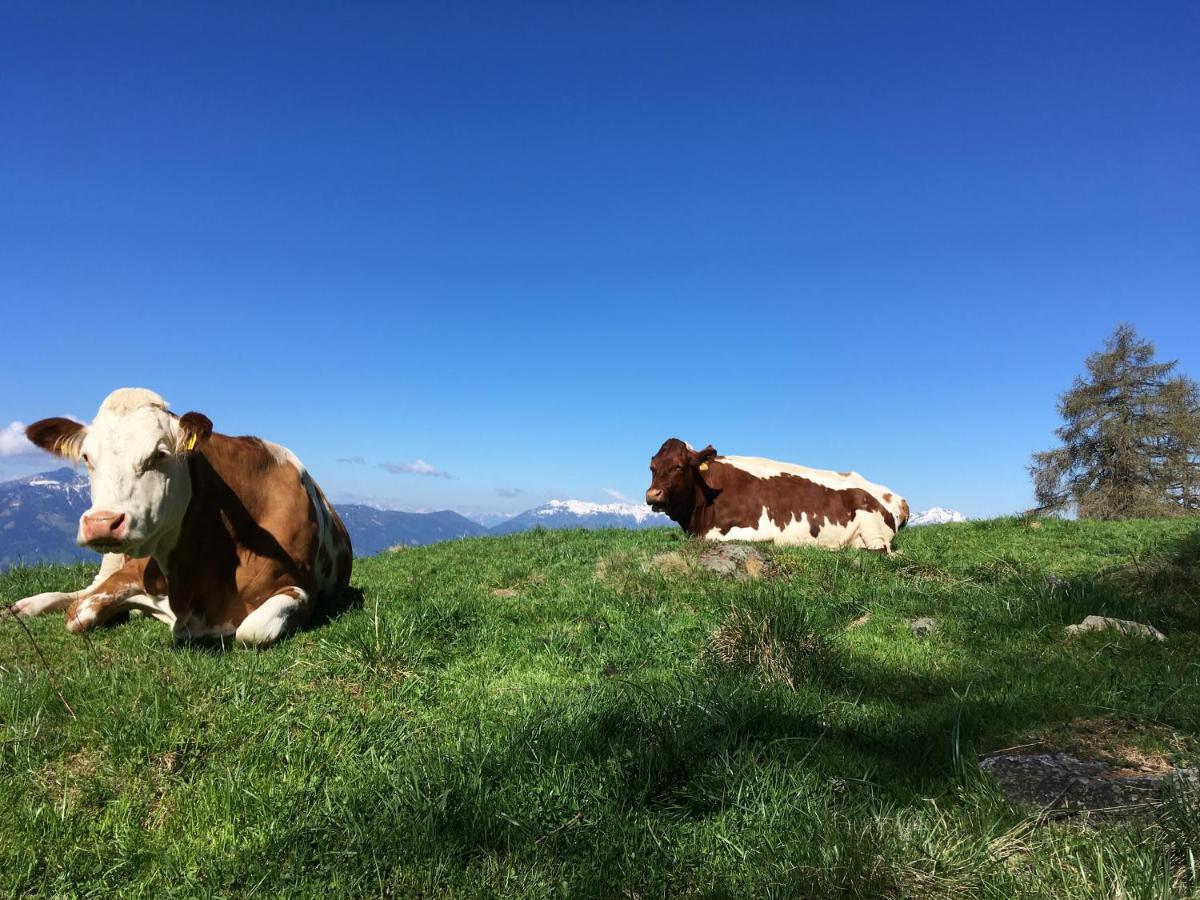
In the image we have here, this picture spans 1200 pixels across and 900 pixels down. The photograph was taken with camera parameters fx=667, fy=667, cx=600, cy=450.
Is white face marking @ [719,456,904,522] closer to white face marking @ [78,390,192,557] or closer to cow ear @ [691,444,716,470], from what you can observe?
cow ear @ [691,444,716,470]

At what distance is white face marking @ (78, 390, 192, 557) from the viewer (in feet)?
14.0

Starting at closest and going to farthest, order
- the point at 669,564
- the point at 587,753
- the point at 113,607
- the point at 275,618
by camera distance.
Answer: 1. the point at 587,753
2. the point at 275,618
3. the point at 113,607
4. the point at 669,564

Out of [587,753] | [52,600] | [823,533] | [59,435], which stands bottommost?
[52,600]

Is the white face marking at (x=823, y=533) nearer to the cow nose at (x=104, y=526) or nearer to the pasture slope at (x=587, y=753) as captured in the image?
the pasture slope at (x=587, y=753)

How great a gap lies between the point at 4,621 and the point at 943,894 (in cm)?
725

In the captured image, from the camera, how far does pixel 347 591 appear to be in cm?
678

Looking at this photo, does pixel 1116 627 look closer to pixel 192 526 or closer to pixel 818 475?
pixel 192 526

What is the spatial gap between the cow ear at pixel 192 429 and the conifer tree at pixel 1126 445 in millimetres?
34579

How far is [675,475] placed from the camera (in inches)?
479

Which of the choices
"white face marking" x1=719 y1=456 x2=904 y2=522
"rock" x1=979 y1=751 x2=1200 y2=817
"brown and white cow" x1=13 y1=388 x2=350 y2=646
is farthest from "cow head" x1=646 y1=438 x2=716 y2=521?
"rock" x1=979 y1=751 x2=1200 y2=817

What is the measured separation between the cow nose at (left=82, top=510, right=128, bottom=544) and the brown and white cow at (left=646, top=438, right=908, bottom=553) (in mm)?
8779

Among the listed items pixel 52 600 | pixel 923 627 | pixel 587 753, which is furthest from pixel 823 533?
pixel 52 600

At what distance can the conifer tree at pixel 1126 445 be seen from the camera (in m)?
29.2

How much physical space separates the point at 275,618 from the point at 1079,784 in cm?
493
